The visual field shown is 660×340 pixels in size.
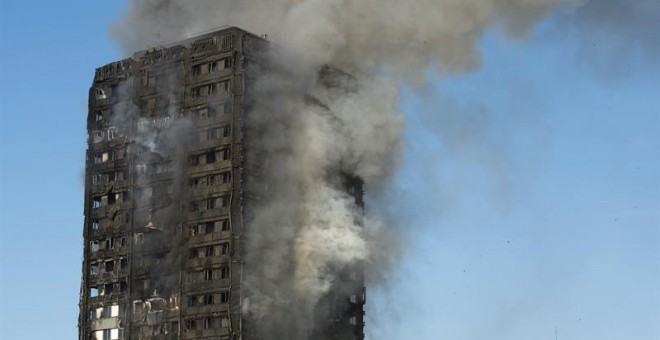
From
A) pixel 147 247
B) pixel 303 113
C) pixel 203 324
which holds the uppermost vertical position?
pixel 303 113

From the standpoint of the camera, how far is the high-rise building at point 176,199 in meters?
168

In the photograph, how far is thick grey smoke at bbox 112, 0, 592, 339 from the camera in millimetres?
168000

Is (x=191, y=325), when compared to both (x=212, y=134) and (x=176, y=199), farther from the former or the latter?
(x=212, y=134)

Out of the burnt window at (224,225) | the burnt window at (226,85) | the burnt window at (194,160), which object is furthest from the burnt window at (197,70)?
the burnt window at (224,225)

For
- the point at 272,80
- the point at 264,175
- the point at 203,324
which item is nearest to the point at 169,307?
the point at 203,324

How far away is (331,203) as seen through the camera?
174500 mm

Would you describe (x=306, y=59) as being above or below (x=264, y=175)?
above

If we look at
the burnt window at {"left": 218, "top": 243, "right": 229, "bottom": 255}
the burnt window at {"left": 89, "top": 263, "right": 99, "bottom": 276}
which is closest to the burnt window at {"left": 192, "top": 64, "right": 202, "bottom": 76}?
the burnt window at {"left": 218, "top": 243, "right": 229, "bottom": 255}

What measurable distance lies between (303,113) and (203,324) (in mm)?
28782

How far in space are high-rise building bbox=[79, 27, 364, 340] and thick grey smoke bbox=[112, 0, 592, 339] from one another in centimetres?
246

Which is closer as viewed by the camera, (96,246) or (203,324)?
(203,324)

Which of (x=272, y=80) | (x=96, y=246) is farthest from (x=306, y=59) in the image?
(x=96, y=246)

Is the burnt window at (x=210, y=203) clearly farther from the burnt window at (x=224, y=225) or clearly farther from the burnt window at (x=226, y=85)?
the burnt window at (x=226, y=85)

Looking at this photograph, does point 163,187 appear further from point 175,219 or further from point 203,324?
point 203,324
